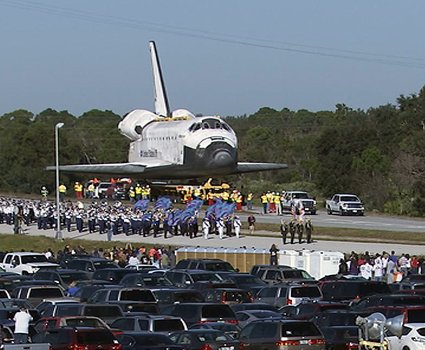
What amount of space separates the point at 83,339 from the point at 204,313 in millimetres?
5555

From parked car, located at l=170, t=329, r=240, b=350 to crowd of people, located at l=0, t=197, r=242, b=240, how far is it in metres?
33.3

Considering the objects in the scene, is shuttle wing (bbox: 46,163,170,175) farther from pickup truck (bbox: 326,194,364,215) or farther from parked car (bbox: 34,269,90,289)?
parked car (bbox: 34,269,90,289)

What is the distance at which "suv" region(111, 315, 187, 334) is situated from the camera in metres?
25.3

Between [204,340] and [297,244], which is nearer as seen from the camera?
[204,340]

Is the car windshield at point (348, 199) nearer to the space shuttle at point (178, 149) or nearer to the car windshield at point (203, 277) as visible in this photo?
the space shuttle at point (178, 149)

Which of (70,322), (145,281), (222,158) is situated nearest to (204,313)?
(70,322)

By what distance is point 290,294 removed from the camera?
108 ft

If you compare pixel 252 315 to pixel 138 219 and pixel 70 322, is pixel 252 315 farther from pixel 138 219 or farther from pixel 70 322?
pixel 138 219

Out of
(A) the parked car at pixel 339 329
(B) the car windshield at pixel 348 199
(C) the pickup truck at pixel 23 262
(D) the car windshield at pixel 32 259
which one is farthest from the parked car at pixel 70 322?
(B) the car windshield at pixel 348 199

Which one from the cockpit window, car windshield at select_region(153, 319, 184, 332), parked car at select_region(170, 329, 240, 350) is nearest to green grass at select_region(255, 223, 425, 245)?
the cockpit window

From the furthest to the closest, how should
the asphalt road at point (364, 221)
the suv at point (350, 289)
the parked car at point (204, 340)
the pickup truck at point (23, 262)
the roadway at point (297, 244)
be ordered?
the asphalt road at point (364, 221), the roadway at point (297, 244), the pickup truck at point (23, 262), the suv at point (350, 289), the parked car at point (204, 340)

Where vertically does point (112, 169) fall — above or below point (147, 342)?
above

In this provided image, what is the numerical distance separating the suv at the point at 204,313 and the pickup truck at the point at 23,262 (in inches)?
691

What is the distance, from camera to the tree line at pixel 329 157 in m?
85.4
